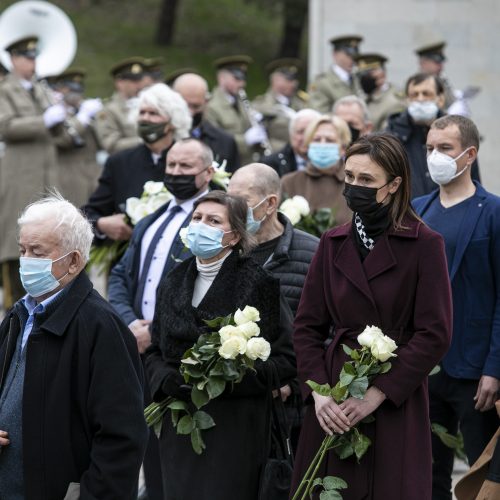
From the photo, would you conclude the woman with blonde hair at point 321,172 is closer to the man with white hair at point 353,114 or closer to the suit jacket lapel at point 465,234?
the man with white hair at point 353,114

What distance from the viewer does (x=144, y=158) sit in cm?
816

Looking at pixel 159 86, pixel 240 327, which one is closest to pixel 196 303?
pixel 240 327

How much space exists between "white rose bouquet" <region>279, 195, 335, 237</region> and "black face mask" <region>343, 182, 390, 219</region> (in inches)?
74.0

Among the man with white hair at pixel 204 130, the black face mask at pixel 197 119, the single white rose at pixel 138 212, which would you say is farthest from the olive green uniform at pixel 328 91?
the single white rose at pixel 138 212

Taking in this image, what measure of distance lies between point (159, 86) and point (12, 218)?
460cm

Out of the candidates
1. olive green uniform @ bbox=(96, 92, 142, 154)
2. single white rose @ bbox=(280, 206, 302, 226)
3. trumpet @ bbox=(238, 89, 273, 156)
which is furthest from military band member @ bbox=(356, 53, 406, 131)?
single white rose @ bbox=(280, 206, 302, 226)

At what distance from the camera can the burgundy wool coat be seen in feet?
17.4

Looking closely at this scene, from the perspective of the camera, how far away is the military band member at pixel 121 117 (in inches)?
515

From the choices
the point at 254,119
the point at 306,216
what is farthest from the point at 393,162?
the point at 254,119

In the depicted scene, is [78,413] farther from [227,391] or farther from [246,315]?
[227,391]

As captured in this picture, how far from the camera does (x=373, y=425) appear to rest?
537 cm

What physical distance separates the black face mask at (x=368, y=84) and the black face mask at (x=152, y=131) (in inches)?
209

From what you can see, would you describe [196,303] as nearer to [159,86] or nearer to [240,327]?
[240,327]

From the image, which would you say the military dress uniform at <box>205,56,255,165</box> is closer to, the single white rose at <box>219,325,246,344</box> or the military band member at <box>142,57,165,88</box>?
the military band member at <box>142,57,165,88</box>
